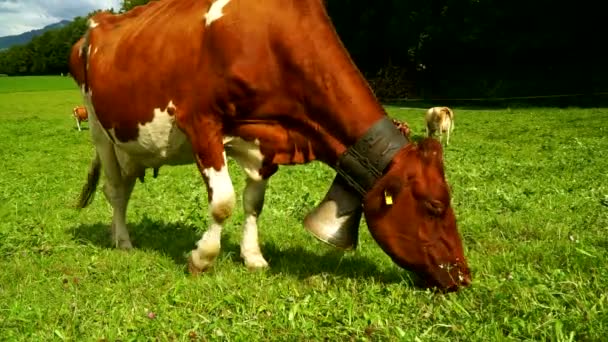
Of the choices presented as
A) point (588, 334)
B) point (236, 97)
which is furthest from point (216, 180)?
point (588, 334)

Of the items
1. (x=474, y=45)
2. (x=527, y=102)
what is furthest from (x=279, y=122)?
(x=474, y=45)

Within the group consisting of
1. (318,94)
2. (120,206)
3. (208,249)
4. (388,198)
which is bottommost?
(120,206)

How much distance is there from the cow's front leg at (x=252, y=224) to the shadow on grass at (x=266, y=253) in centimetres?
11

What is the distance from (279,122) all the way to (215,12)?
3.30 ft

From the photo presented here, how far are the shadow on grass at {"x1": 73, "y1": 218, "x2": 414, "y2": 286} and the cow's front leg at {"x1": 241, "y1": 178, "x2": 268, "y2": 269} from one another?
0.11 m

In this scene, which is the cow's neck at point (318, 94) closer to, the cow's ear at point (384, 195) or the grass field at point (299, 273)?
the cow's ear at point (384, 195)

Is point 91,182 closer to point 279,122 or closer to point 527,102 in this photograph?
point 279,122

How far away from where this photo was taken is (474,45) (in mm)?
36062

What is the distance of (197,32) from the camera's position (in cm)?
503

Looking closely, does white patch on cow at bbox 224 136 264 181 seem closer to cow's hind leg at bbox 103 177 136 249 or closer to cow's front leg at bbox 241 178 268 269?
cow's front leg at bbox 241 178 268 269

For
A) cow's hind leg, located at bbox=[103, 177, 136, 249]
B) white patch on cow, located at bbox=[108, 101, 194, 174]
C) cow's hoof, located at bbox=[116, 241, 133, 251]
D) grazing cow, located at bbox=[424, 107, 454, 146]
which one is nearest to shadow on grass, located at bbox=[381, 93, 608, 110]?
grazing cow, located at bbox=[424, 107, 454, 146]

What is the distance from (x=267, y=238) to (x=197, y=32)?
2349 millimetres

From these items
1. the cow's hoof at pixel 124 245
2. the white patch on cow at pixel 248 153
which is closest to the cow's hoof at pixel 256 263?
the white patch on cow at pixel 248 153

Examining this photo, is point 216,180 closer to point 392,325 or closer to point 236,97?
point 236,97
